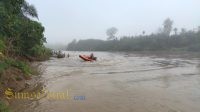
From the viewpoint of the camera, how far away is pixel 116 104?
852 centimetres

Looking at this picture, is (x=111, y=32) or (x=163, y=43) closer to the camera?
(x=163, y=43)

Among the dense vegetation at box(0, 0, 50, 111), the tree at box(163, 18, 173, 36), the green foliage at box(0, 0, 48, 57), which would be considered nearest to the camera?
the dense vegetation at box(0, 0, 50, 111)

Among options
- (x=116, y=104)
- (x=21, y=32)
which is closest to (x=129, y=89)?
(x=116, y=104)

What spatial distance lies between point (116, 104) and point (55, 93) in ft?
8.85

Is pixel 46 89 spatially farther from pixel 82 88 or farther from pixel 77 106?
pixel 77 106
